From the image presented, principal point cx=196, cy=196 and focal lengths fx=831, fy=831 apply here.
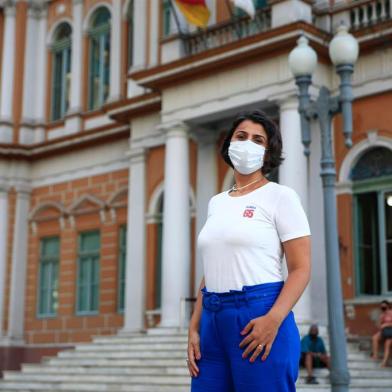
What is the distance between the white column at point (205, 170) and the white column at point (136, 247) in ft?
4.70

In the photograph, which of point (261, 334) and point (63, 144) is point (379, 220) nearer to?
point (63, 144)

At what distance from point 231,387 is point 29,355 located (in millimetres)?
16860

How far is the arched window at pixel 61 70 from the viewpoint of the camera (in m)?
20.2

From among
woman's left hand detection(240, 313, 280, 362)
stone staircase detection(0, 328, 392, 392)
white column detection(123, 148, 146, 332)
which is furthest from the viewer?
white column detection(123, 148, 146, 332)

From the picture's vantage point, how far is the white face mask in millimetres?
3297

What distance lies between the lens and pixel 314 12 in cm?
1389

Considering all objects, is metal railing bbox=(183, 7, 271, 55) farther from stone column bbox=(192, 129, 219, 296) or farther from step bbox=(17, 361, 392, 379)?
step bbox=(17, 361, 392, 379)

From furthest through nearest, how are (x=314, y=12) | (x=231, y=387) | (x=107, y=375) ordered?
1. (x=314, y=12)
2. (x=107, y=375)
3. (x=231, y=387)

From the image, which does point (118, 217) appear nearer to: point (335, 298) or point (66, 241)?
point (66, 241)

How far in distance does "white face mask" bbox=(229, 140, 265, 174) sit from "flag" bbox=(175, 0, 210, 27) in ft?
37.5

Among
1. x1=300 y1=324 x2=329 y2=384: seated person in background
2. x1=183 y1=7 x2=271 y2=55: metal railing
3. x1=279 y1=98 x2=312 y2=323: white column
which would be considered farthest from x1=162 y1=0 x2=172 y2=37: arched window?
x1=300 y1=324 x2=329 y2=384: seated person in background

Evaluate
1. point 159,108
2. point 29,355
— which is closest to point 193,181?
point 159,108

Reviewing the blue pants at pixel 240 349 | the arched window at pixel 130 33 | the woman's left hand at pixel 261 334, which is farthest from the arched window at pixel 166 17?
the woman's left hand at pixel 261 334

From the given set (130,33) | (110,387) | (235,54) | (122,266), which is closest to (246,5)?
(235,54)
